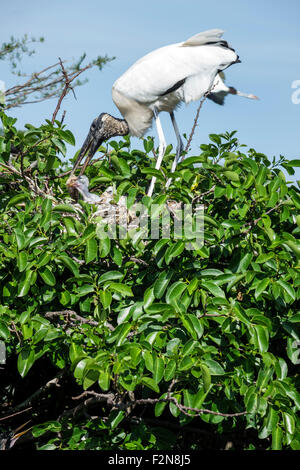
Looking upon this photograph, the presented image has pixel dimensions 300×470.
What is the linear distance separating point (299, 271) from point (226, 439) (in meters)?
1.10

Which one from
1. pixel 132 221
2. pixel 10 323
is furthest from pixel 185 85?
pixel 10 323

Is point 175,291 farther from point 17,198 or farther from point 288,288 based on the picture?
point 17,198

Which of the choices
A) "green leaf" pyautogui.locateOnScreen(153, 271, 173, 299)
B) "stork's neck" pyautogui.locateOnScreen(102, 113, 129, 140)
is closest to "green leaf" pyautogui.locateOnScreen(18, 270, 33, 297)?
"green leaf" pyautogui.locateOnScreen(153, 271, 173, 299)

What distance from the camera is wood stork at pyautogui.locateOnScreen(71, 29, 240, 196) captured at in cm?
445

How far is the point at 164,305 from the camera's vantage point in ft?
6.86

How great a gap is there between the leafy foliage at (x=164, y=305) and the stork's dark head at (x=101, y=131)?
1904mm

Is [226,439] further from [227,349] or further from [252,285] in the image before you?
[252,285]

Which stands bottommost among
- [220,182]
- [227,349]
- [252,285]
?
[227,349]

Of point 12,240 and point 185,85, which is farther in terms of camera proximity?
point 185,85

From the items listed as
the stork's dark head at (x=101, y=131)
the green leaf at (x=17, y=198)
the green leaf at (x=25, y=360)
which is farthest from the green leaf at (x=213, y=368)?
the stork's dark head at (x=101, y=131)

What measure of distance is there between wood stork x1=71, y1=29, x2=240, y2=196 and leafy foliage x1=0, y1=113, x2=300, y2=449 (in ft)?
6.39

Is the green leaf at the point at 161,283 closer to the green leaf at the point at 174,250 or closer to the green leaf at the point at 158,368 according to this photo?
the green leaf at the point at 174,250

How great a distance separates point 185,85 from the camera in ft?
14.9

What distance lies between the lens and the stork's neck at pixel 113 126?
15.7ft
